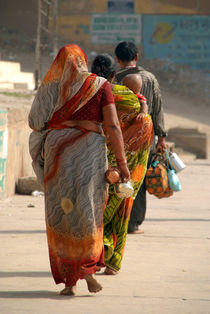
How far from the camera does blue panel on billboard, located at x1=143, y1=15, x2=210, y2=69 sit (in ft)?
109

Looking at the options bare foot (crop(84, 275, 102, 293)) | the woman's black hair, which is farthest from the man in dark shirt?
bare foot (crop(84, 275, 102, 293))

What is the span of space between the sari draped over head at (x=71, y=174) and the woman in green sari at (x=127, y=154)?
1.59 ft

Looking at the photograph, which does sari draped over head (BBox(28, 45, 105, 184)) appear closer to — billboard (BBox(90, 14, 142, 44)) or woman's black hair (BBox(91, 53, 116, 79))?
woman's black hair (BBox(91, 53, 116, 79))

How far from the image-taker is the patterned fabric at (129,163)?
4.82 m

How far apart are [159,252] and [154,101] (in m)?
1.42

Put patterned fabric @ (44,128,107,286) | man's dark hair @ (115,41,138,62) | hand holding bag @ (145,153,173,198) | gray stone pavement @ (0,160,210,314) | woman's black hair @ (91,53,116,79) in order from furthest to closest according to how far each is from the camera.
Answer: hand holding bag @ (145,153,173,198), man's dark hair @ (115,41,138,62), woman's black hair @ (91,53,116,79), patterned fabric @ (44,128,107,286), gray stone pavement @ (0,160,210,314)

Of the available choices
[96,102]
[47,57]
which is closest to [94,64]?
[96,102]

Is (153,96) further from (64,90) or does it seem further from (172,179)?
(64,90)

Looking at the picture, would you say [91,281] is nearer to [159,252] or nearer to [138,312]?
[138,312]

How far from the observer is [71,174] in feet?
13.6

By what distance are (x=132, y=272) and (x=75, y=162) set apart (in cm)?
120

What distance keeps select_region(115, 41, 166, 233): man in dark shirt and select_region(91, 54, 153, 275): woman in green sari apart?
1.00m

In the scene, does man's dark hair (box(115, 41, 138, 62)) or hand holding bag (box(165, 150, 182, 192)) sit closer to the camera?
man's dark hair (box(115, 41, 138, 62))

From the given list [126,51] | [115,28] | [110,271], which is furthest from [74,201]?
[115,28]
